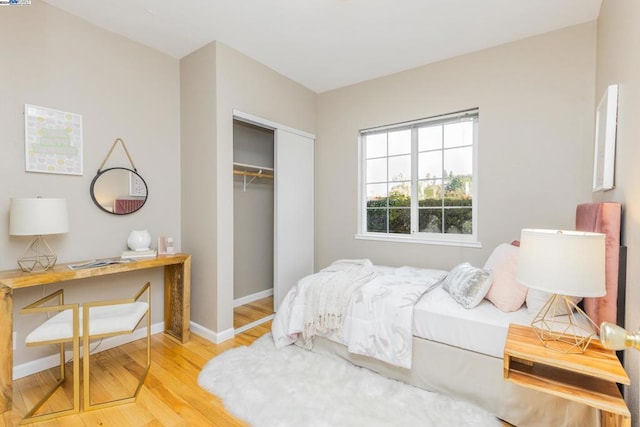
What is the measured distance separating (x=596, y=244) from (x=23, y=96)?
3539 millimetres

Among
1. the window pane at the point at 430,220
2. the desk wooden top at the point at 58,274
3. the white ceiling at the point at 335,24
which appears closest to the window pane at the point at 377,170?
the window pane at the point at 430,220

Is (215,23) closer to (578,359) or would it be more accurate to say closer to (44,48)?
(44,48)

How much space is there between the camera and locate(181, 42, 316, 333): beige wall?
2686 mm

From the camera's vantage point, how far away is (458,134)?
302 centimetres

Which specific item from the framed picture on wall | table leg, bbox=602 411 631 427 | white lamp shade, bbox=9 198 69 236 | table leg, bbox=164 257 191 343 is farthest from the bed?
the framed picture on wall

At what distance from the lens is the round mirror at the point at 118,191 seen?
2.49 m

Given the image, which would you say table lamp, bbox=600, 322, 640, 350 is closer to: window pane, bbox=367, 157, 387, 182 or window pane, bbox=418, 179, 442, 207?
window pane, bbox=418, 179, 442, 207

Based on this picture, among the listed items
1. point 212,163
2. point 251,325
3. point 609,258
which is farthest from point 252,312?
point 609,258

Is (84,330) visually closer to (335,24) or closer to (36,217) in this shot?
(36,217)

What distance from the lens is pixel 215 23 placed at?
8.02 feet

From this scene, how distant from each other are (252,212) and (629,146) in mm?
3407

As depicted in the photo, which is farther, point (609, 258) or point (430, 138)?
point (430, 138)

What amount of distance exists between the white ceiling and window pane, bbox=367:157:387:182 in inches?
42.7

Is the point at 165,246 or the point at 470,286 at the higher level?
the point at 165,246
